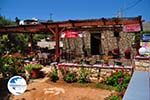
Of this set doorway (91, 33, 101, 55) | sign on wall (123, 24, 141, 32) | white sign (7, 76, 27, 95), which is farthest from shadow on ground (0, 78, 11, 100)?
doorway (91, 33, 101, 55)

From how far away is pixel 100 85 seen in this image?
11.8 meters

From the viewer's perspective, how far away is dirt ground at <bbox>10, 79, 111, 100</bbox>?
10205 mm

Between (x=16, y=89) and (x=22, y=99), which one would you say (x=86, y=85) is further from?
(x=16, y=89)

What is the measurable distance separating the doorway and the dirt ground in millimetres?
9577

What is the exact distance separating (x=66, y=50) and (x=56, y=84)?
9.82 meters

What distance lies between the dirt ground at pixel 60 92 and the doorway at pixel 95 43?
958 centimetres

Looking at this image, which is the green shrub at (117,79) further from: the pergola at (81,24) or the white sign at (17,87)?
the white sign at (17,87)

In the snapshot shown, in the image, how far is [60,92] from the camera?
1090 cm

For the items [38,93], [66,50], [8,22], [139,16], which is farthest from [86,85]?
[8,22]

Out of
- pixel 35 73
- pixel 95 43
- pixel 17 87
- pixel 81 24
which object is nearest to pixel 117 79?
pixel 35 73

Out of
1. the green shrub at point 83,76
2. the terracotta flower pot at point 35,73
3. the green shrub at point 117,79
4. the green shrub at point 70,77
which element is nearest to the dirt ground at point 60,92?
the green shrub at point 70,77

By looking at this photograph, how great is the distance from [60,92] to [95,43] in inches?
434

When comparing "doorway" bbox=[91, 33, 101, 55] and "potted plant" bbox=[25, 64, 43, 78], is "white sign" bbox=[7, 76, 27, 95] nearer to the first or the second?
"potted plant" bbox=[25, 64, 43, 78]

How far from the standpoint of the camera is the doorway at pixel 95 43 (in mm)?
21219
